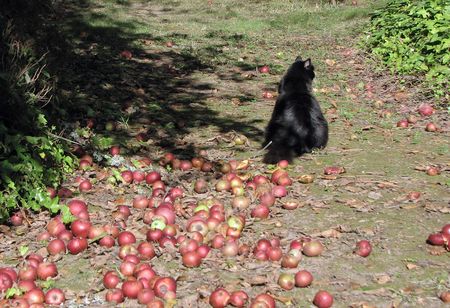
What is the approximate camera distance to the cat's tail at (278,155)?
7184 mm

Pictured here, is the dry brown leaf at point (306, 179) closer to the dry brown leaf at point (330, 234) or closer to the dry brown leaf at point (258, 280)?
the dry brown leaf at point (330, 234)

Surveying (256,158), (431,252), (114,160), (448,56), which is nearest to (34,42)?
(114,160)

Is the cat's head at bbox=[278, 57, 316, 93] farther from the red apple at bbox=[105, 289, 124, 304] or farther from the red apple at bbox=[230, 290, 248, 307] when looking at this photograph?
the red apple at bbox=[105, 289, 124, 304]

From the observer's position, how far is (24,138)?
565cm

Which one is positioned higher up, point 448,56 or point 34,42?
point 34,42

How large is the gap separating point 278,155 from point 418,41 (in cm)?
552

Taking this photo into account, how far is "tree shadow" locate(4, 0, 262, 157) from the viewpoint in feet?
26.7

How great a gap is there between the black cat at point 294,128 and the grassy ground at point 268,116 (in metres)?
0.23

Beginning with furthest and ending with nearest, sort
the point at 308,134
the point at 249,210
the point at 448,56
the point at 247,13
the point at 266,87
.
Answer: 1. the point at 247,13
2. the point at 266,87
3. the point at 448,56
4. the point at 308,134
5. the point at 249,210

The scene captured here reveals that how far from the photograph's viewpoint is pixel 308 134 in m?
7.34

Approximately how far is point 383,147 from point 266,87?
151 inches

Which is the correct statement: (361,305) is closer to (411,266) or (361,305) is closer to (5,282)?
(411,266)

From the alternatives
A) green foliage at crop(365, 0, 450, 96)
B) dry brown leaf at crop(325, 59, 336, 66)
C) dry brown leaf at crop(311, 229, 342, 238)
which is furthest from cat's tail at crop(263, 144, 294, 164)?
dry brown leaf at crop(325, 59, 336, 66)

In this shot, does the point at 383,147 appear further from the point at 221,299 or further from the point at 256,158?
the point at 221,299
